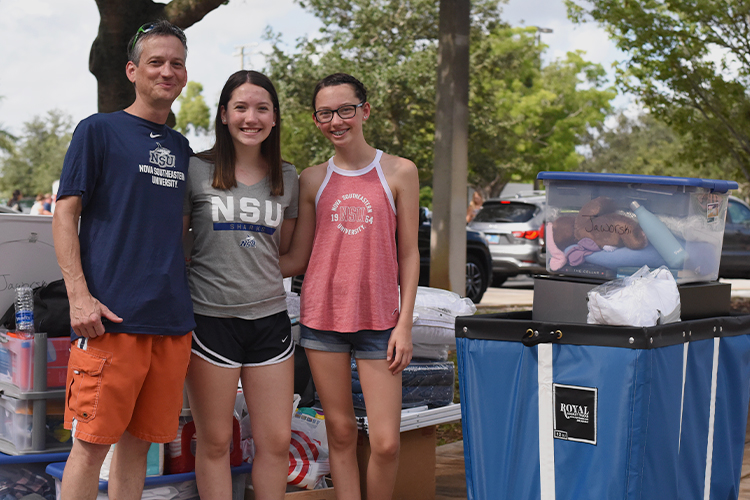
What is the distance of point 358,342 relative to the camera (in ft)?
10.4

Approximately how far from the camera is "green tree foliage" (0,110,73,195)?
75500 mm

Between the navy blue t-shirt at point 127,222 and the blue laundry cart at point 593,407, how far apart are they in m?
1.16

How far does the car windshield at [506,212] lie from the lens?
600 inches

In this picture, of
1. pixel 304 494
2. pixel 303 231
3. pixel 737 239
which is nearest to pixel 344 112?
pixel 303 231

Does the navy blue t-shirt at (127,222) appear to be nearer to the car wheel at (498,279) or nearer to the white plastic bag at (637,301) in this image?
the white plastic bag at (637,301)

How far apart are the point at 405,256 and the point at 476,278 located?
9631 millimetres

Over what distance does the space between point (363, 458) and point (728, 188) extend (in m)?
2.04

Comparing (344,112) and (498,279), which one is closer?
(344,112)

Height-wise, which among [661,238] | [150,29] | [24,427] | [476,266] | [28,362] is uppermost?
[150,29]

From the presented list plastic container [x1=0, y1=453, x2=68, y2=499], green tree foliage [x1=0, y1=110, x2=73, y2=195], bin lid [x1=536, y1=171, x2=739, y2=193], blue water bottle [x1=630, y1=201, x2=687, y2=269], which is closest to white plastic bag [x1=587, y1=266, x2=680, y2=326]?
blue water bottle [x1=630, y1=201, x2=687, y2=269]

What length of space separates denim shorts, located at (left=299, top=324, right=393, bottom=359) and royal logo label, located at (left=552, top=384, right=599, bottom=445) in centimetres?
70

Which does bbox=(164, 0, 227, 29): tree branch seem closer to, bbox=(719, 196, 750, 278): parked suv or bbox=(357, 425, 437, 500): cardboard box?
bbox=(357, 425, 437, 500): cardboard box

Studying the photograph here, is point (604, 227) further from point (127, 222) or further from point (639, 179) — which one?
point (127, 222)

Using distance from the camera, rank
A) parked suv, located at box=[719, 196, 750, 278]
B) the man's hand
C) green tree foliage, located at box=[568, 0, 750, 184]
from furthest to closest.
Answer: parked suv, located at box=[719, 196, 750, 278], green tree foliage, located at box=[568, 0, 750, 184], the man's hand
